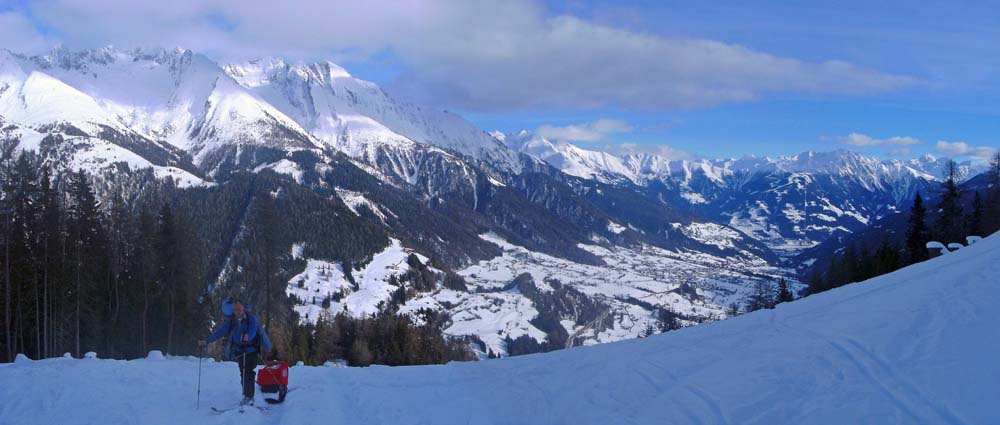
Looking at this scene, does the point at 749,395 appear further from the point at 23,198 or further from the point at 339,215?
the point at 339,215

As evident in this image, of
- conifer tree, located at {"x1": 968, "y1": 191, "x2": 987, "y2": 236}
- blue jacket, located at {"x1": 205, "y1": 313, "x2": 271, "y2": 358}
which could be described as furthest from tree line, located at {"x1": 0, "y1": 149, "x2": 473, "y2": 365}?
conifer tree, located at {"x1": 968, "y1": 191, "x2": 987, "y2": 236}

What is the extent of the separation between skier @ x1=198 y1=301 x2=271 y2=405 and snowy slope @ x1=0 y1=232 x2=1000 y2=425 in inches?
34.8

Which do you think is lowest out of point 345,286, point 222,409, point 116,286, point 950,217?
point 222,409

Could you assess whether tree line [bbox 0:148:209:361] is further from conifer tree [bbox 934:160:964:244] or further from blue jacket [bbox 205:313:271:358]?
conifer tree [bbox 934:160:964:244]

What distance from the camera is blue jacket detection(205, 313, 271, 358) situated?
1285 cm

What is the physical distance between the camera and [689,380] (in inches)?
484

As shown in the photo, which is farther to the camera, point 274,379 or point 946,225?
point 946,225

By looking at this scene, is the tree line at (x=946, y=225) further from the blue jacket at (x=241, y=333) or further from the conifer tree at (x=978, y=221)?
the blue jacket at (x=241, y=333)

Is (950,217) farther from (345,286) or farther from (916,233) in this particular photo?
(345,286)

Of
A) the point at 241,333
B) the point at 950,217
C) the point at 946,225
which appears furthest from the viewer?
the point at 946,225

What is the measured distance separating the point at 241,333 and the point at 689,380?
10.4 metres

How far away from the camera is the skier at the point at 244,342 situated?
1283 centimetres

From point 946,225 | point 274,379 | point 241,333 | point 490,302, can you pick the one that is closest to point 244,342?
point 241,333

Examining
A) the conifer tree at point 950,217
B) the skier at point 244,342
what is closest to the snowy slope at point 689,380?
the skier at point 244,342
